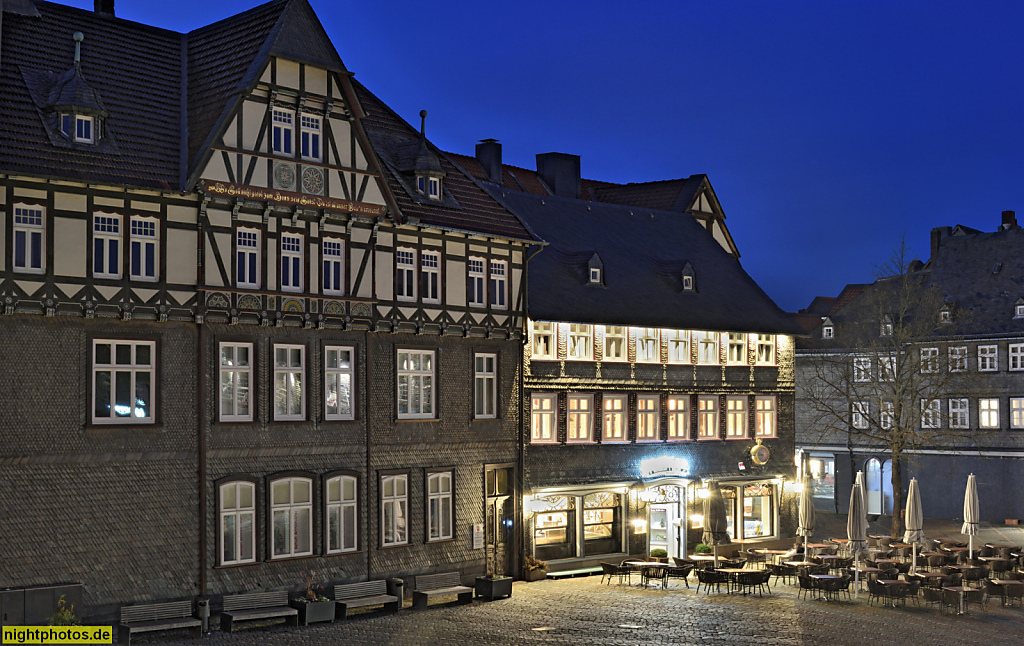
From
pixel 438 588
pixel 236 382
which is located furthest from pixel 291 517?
pixel 438 588

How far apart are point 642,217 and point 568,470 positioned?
37.9 feet

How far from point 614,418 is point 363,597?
37.5ft

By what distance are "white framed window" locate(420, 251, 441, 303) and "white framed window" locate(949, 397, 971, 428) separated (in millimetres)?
30594

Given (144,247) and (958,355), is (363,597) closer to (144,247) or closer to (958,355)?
(144,247)

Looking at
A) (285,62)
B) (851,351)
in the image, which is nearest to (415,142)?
(285,62)

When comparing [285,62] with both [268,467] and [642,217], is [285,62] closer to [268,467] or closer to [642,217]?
[268,467]

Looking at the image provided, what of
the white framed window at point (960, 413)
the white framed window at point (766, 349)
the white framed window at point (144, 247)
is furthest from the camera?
the white framed window at point (960, 413)

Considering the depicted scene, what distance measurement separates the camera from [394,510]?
29.1 metres

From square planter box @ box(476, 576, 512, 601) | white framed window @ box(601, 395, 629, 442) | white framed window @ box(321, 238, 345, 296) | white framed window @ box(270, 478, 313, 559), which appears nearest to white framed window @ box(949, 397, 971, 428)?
white framed window @ box(601, 395, 629, 442)

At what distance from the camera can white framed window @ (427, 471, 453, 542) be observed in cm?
3002

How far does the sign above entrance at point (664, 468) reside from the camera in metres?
36.6

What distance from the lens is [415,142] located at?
32.0 meters

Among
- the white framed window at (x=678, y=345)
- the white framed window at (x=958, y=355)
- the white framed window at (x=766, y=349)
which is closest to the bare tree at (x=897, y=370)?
the white framed window at (x=958, y=355)

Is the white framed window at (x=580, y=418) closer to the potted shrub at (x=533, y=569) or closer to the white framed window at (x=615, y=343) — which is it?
the white framed window at (x=615, y=343)
